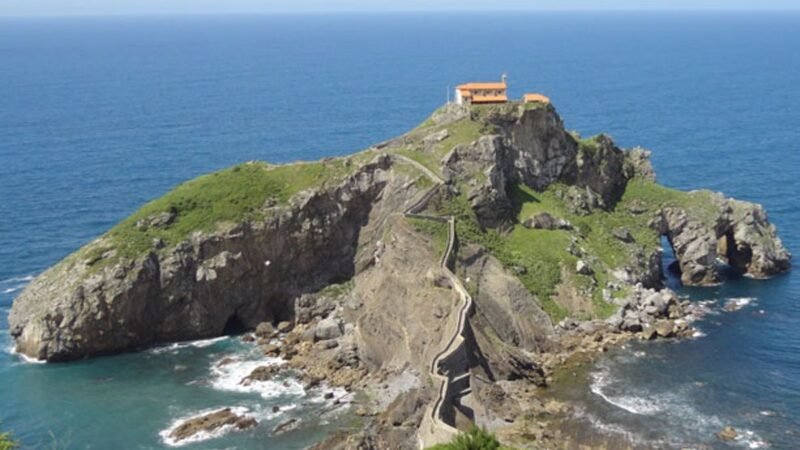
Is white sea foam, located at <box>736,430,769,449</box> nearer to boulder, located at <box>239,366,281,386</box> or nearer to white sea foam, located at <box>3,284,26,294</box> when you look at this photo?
boulder, located at <box>239,366,281,386</box>

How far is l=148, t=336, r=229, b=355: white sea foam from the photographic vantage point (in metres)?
87.4

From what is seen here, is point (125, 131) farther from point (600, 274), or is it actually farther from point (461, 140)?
point (600, 274)

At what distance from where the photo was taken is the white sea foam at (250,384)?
254 feet

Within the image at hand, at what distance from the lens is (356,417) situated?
72.2 metres

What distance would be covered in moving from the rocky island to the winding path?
0.86 ft

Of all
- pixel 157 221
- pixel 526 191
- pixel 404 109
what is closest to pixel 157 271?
pixel 157 221

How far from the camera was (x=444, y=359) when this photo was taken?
238 feet

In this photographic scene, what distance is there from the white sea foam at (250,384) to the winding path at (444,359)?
1247cm

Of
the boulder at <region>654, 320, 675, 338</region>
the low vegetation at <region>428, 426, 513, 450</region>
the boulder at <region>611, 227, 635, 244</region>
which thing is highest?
the low vegetation at <region>428, 426, 513, 450</region>

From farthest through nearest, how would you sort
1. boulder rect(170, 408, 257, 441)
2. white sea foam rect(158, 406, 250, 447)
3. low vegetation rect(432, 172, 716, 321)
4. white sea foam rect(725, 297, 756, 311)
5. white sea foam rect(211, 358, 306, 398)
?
white sea foam rect(725, 297, 756, 311), low vegetation rect(432, 172, 716, 321), white sea foam rect(211, 358, 306, 398), boulder rect(170, 408, 257, 441), white sea foam rect(158, 406, 250, 447)

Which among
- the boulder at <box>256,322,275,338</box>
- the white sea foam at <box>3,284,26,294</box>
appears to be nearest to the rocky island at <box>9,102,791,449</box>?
the boulder at <box>256,322,275,338</box>

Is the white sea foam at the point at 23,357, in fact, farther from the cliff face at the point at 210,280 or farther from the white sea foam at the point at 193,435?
the white sea foam at the point at 193,435

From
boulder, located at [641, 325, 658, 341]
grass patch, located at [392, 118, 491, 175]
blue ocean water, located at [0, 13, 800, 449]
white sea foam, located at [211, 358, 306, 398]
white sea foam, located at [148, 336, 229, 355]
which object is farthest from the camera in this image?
grass patch, located at [392, 118, 491, 175]

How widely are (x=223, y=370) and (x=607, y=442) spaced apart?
33.3 m
